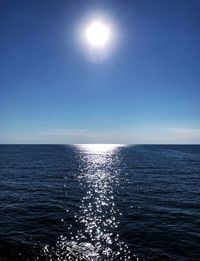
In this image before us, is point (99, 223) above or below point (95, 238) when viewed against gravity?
above

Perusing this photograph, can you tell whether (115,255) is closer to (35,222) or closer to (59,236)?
(59,236)

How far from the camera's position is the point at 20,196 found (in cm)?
3991

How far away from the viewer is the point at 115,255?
20734 millimetres

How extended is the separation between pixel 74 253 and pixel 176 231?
1107 centimetres

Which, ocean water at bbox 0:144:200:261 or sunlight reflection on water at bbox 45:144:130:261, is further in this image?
ocean water at bbox 0:144:200:261

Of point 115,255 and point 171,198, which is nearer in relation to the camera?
point 115,255

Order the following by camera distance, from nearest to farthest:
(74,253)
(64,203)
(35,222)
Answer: (74,253), (35,222), (64,203)

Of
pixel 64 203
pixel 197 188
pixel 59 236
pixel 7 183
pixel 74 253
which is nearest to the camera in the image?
pixel 74 253

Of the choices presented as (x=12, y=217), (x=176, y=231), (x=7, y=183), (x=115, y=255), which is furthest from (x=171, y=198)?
(x=7, y=183)

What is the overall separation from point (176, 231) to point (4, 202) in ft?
77.4

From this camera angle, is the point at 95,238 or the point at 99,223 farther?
the point at 99,223

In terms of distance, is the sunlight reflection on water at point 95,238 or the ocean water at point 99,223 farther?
the ocean water at point 99,223

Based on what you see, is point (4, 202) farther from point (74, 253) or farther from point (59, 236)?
point (74, 253)

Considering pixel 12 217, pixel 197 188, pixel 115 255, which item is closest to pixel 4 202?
pixel 12 217
